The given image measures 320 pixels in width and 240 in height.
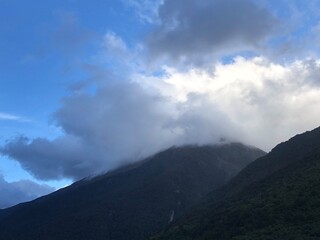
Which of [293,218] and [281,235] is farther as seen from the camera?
[293,218]

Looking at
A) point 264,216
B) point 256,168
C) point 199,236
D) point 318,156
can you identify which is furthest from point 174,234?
point 256,168

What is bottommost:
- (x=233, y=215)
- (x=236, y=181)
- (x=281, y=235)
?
(x=281, y=235)

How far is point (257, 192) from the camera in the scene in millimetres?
134750

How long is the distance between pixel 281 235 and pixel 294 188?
78.1 feet

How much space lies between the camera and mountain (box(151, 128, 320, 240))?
100812mm

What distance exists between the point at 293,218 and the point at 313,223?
7.29 m

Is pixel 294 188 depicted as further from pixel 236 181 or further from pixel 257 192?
pixel 236 181

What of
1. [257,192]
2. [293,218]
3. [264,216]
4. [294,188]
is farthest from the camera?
[257,192]

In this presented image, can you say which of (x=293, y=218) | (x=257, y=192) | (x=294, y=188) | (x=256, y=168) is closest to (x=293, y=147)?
(x=256, y=168)

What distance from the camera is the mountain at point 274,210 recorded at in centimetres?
10081

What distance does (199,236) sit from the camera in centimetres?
12538

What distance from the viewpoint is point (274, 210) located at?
4377 inches

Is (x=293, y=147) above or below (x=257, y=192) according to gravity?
above

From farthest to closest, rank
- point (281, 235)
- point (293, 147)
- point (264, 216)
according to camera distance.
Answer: point (293, 147)
point (264, 216)
point (281, 235)
